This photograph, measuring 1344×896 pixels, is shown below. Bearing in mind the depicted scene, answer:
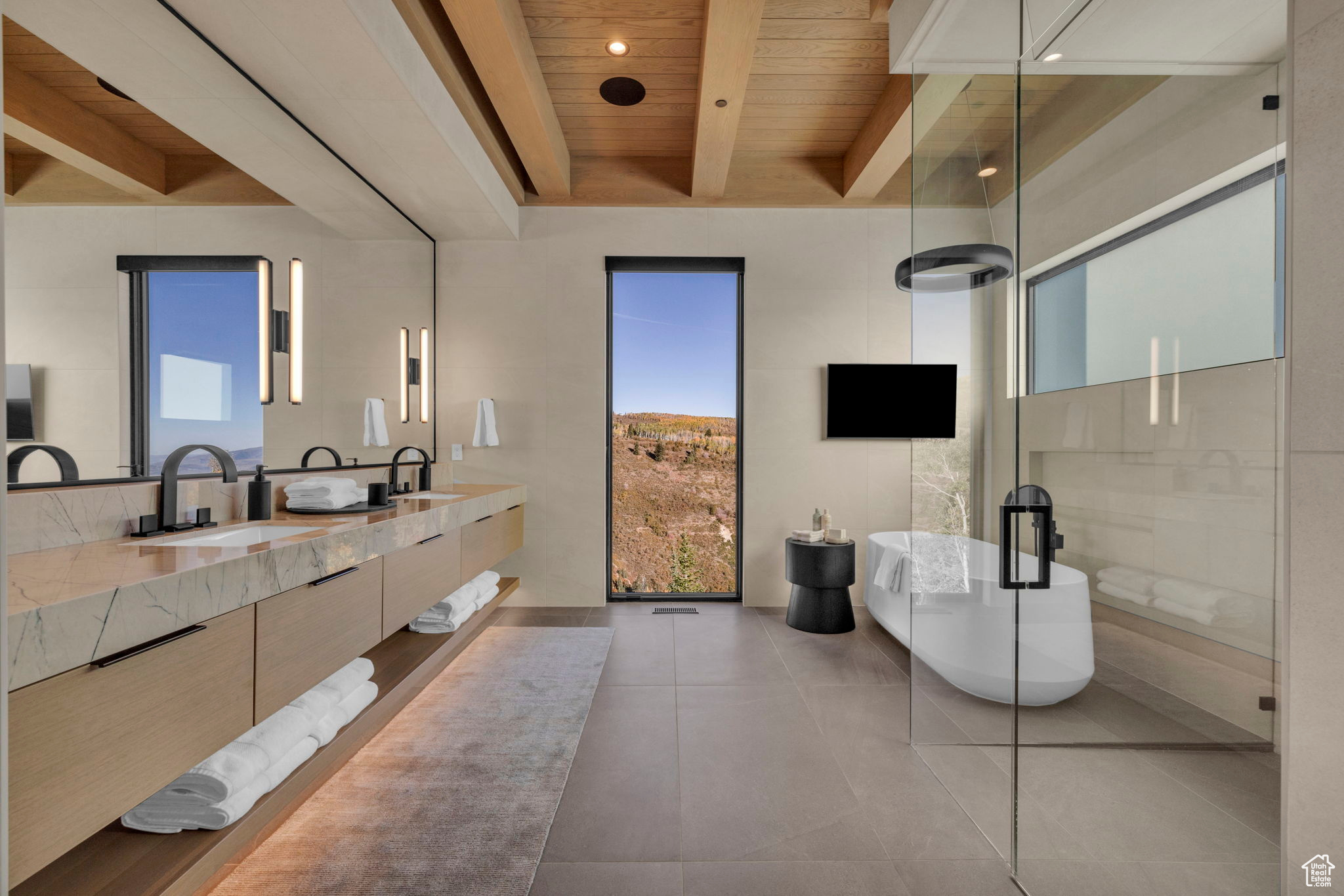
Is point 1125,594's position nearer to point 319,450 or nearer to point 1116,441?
point 1116,441

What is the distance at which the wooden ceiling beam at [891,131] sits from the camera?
6.67ft

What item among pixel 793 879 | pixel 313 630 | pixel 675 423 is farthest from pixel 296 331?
pixel 675 423

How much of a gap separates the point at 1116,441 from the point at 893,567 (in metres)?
2.01

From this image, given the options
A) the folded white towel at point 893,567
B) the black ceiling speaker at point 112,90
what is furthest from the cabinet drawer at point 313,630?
the folded white towel at point 893,567

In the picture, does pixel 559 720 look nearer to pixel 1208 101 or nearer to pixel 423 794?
pixel 423 794

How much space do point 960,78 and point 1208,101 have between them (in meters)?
0.96

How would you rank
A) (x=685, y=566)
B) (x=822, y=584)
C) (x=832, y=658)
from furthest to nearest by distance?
(x=685, y=566), (x=822, y=584), (x=832, y=658)

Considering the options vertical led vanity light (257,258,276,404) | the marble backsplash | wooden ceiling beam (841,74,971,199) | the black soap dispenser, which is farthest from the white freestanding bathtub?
vertical led vanity light (257,258,276,404)

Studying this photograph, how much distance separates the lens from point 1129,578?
1.26m

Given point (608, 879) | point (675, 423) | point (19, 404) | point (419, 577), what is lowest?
point (608, 879)

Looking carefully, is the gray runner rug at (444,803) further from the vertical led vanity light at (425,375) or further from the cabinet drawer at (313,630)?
the vertical led vanity light at (425,375)

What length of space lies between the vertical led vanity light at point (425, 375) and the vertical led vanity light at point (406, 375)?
5.8 inches

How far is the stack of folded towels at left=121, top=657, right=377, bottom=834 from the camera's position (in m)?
1.28

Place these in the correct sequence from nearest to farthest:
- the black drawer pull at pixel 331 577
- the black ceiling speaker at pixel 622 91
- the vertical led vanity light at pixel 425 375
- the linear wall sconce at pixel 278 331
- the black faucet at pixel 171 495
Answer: the black drawer pull at pixel 331 577
the black faucet at pixel 171 495
the linear wall sconce at pixel 278 331
the black ceiling speaker at pixel 622 91
the vertical led vanity light at pixel 425 375
